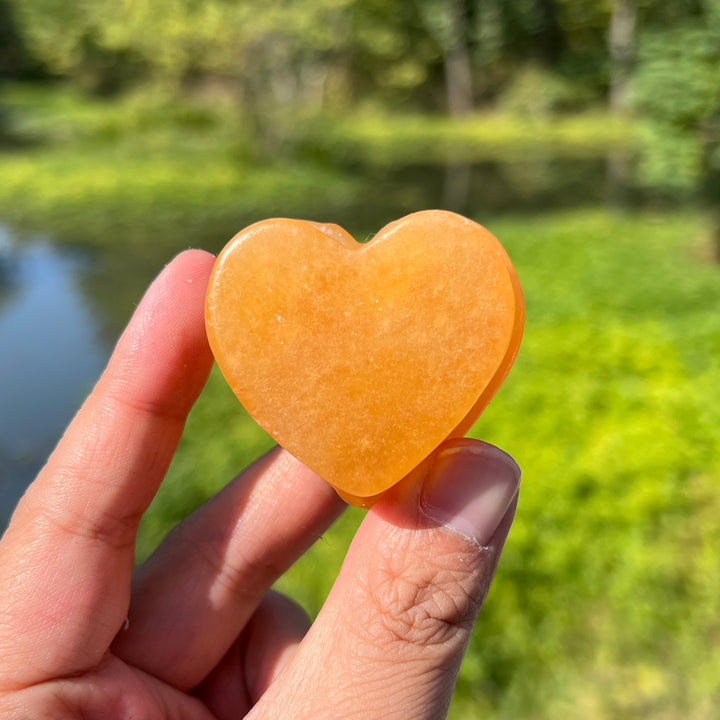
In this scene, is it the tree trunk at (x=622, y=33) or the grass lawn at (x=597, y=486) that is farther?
the tree trunk at (x=622, y=33)

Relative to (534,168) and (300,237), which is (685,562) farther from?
(534,168)

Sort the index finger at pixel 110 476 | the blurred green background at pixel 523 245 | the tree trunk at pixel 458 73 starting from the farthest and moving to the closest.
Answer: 1. the tree trunk at pixel 458 73
2. the blurred green background at pixel 523 245
3. the index finger at pixel 110 476

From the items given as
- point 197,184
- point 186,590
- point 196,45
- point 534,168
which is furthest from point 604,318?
point 196,45

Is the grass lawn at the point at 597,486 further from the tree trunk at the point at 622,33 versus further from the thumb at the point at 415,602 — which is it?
the tree trunk at the point at 622,33

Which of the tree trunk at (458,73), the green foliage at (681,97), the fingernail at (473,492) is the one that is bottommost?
the tree trunk at (458,73)

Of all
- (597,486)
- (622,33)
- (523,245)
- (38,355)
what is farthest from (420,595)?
(622,33)

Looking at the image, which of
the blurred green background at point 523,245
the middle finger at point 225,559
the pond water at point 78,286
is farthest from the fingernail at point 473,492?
the pond water at point 78,286

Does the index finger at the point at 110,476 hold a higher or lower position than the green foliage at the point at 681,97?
higher
